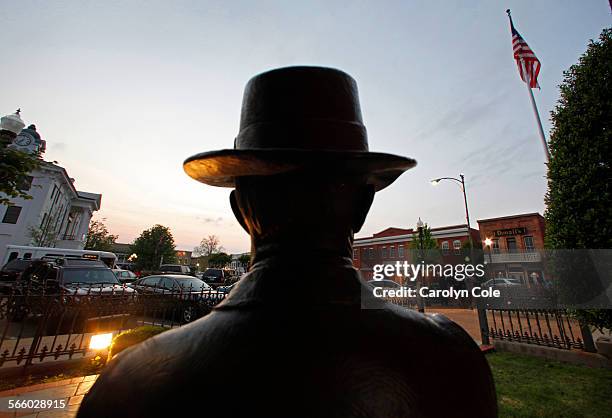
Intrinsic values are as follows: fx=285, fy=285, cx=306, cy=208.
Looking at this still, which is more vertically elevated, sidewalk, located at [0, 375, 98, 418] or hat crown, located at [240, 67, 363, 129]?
hat crown, located at [240, 67, 363, 129]

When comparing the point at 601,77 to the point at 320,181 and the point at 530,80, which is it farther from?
the point at 320,181

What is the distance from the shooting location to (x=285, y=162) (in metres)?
0.78

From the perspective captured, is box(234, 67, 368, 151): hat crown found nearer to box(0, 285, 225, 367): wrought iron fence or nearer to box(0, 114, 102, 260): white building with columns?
box(0, 285, 225, 367): wrought iron fence

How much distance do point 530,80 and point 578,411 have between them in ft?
37.6

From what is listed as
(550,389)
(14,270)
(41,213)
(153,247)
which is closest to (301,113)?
(550,389)

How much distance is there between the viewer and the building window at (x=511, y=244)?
123 ft

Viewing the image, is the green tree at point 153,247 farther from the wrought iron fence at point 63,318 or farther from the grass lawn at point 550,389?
the grass lawn at point 550,389

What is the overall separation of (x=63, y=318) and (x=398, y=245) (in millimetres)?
44442

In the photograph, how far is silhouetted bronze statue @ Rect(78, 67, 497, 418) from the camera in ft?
1.88

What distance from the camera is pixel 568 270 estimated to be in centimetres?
573

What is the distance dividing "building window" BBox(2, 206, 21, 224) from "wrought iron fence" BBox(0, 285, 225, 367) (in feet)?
111

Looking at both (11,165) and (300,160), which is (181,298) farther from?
(300,160)

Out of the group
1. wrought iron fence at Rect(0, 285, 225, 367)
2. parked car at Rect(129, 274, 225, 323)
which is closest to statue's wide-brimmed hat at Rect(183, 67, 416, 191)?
wrought iron fence at Rect(0, 285, 225, 367)

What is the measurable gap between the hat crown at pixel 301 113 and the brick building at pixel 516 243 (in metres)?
40.3
